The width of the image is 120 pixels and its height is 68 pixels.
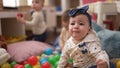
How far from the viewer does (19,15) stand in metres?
1.82

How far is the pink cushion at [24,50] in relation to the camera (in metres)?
1.46

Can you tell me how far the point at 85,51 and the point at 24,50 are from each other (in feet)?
2.15

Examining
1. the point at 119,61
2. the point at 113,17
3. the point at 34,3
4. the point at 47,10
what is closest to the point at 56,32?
the point at 47,10

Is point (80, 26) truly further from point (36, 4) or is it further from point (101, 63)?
Answer: point (36, 4)

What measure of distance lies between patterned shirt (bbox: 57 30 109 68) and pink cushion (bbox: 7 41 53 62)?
1.53ft

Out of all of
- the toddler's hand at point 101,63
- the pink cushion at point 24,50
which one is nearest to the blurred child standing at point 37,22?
the pink cushion at point 24,50

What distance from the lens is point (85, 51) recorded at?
100 cm

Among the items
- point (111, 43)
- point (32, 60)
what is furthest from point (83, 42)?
point (32, 60)

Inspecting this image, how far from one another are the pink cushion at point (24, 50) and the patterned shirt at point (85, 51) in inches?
18.4

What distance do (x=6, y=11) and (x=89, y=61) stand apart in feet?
3.38

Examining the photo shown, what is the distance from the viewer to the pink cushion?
1.46m

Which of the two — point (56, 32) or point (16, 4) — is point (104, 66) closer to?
point (16, 4)

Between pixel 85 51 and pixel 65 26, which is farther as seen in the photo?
pixel 65 26

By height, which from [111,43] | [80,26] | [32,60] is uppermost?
[80,26]
